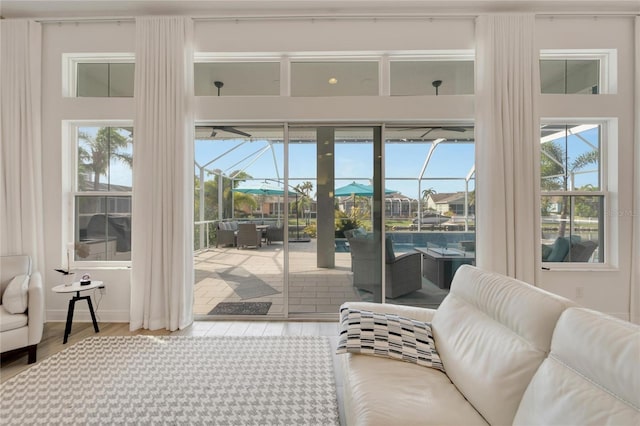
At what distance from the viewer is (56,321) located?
3.41 meters

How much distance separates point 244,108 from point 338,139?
120 cm

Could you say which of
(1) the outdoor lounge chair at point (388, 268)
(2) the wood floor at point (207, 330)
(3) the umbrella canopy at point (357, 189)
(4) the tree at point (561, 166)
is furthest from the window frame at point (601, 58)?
(2) the wood floor at point (207, 330)

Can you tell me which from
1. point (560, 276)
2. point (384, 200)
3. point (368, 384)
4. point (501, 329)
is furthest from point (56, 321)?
point (560, 276)

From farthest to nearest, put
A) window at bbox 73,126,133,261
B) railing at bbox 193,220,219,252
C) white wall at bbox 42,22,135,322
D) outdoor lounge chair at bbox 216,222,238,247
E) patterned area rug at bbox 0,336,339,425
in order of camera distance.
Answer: outdoor lounge chair at bbox 216,222,238,247
railing at bbox 193,220,219,252
window at bbox 73,126,133,261
white wall at bbox 42,22,135,322
patterned area rug at bbox 0,336,339,425

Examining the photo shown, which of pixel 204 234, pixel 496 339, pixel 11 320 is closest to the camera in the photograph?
pixel 496 339

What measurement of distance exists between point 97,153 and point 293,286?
10.1 ft

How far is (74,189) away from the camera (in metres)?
3.59

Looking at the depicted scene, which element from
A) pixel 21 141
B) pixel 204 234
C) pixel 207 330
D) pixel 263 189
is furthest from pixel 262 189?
pixel 21 141

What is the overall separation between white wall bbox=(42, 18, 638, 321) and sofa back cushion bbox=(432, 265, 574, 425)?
232 centimetres

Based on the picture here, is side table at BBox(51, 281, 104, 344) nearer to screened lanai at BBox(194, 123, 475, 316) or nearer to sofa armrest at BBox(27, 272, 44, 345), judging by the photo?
sofa armrest at BBox(27, 272, 44, 345)

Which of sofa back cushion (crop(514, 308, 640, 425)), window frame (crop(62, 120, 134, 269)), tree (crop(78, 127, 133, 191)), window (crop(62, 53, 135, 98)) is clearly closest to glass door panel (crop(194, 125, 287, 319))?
window frame (crop(62, 120, 134, 269))

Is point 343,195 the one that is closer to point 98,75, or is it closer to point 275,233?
point 275,233

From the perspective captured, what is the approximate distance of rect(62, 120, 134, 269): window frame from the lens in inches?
138

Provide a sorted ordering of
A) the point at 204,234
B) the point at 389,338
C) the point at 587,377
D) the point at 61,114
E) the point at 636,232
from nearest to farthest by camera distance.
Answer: the point at 587,377 < the point at 389,338 < the point at 636,232 < the point at 61,114 < the point at 204,234
